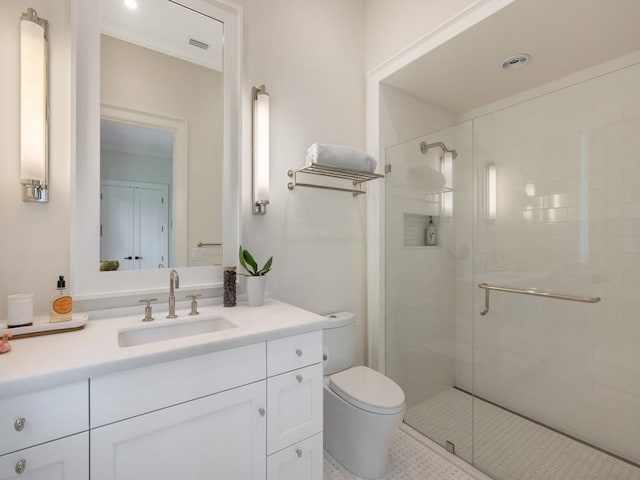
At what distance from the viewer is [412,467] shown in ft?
5.34

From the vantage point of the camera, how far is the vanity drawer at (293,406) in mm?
1128

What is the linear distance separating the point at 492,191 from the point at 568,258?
1.79 feet

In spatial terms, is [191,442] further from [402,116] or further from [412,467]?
[402,116]

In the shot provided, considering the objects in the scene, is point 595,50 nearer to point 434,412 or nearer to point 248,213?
point 248,213

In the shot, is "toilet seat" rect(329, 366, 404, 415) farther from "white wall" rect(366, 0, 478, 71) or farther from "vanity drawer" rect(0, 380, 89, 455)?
"white wall" rect(366, 0, 478, 71)

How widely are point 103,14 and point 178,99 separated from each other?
40 centimetres

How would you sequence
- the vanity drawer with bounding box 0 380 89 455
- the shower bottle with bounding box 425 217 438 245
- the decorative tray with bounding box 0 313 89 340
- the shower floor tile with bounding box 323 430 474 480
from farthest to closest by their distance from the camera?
the shower bottle with bounding box 425 217 438 245
the shower floor tile with bounding box 323 430 474 480
the decorative tray with bounding box 0 313 89 340
the vanity drawer with bounding box 0 380 89 455

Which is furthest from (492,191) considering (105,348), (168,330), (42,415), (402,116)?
(42,415)

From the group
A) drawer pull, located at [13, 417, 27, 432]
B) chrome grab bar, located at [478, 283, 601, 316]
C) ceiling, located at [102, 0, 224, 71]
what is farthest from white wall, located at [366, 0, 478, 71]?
drawer pull, located at [13, 417, 27, 432]

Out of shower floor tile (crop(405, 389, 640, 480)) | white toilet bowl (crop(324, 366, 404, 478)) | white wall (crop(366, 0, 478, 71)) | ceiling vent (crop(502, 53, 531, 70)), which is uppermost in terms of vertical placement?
white wall (crop(366, 0, 478, 71))

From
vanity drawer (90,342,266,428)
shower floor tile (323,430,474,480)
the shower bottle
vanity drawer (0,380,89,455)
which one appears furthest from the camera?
the shower bottle

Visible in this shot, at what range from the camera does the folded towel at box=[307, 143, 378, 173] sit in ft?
5.38

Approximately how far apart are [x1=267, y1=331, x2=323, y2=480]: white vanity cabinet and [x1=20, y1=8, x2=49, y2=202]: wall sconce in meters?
1.05

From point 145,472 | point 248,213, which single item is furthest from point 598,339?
point 145,472
